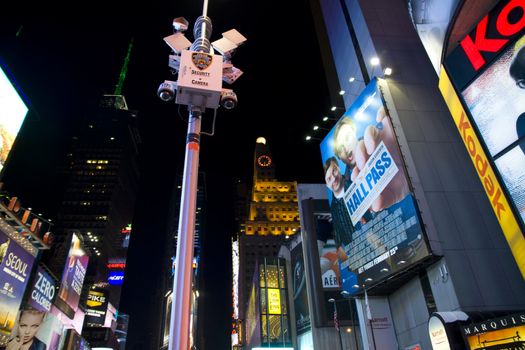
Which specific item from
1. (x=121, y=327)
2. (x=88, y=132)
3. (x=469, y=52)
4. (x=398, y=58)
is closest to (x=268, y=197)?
(x=121, y=327)

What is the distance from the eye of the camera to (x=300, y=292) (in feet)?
127

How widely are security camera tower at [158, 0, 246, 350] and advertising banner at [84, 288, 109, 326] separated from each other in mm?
43766

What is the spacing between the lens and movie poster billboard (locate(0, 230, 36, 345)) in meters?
14.7

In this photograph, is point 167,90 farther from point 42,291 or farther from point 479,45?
point 42,291

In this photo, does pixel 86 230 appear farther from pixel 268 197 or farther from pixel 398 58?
pixel 398 58

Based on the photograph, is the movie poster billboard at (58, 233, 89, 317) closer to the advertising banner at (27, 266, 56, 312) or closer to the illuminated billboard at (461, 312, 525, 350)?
the advertising banner at (27, 266, 56, 312)

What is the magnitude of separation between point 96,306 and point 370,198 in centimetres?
3916

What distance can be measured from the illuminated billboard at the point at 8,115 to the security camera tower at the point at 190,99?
13.3m

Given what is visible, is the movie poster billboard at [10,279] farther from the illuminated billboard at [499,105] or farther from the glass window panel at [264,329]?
the glass window panel at [264,329]

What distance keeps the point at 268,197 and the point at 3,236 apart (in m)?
99.2

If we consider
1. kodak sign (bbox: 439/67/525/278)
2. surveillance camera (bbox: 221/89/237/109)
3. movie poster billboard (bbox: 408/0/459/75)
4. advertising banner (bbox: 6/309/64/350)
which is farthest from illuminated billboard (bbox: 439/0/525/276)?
advertising banner (bbox: 6/309/64/350)

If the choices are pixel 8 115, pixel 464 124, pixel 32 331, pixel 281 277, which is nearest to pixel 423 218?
pixel 464 124

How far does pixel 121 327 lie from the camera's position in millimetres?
85125

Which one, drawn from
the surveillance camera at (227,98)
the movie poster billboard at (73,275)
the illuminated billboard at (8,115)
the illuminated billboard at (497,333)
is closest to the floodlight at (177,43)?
the surveillance camera at (227,98)
